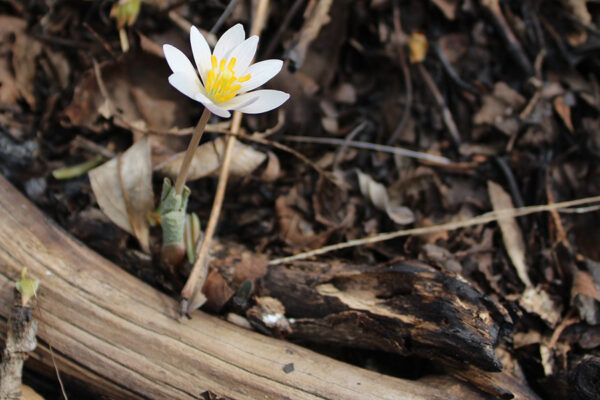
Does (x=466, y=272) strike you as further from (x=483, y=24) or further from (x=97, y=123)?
(x=97, y=123)

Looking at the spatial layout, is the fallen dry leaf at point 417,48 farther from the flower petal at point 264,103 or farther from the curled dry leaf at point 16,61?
the curled dry leaf at point 16,61

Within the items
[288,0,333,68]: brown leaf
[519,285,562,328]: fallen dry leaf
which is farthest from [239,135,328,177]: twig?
[519,285,562,328]: fallen dry leaf

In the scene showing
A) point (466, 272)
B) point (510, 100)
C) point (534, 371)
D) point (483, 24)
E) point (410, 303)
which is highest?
point (483, 24)

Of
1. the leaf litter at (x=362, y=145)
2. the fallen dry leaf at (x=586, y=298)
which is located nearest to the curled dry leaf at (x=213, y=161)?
the leaf litter at (x=362, y=145)

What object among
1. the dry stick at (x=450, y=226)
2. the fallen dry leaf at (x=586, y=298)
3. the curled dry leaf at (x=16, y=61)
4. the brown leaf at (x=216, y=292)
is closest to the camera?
the brown leaf at (x=216, y=292)

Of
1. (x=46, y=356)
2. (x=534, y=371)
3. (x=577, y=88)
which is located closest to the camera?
(x=46, y=356)

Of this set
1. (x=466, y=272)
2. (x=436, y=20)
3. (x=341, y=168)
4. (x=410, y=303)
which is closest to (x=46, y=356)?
(x=410, y=303)

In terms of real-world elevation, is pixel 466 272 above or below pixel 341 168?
below
